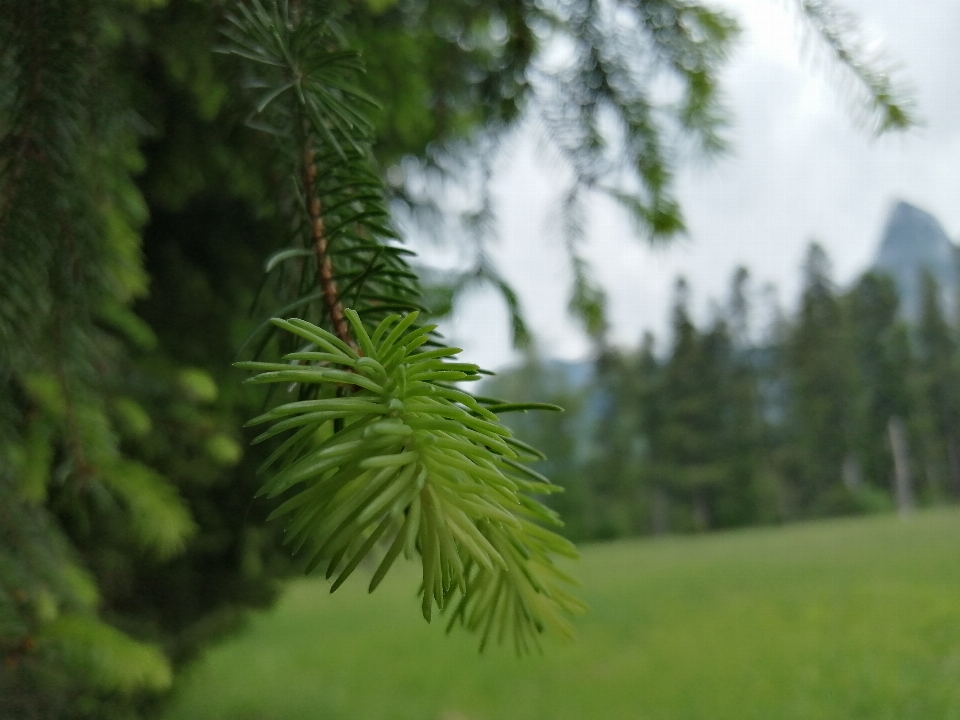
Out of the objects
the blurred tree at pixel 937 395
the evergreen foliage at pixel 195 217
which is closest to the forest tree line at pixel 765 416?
the blurred tree at pixel 937 395

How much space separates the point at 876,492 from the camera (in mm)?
1616

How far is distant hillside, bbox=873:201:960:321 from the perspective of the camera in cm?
119

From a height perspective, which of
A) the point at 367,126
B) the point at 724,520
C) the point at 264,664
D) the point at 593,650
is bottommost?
the point at 264,664

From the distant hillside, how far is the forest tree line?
0.03 meters

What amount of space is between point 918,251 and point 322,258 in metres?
1.46

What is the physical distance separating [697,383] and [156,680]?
11.5ft

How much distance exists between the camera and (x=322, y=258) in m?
0.23

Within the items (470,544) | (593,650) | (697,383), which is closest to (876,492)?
(593,650)

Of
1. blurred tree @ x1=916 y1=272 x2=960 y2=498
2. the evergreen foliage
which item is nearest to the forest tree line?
blurred tree @ x1=916 y1=272 x2=960 y2=498

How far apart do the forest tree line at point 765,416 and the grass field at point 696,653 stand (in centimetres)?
19

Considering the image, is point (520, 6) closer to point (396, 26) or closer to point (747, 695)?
point (396, 26)

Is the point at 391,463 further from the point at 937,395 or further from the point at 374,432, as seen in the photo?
the point at 937,395

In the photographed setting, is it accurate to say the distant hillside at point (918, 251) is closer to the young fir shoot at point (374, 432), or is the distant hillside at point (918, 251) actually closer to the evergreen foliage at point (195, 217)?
the evergreen foliage at point (195, 217)

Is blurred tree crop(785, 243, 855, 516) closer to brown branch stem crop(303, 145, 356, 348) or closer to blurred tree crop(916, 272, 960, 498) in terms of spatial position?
blurred tree crop(916, 272, 960, 498)
